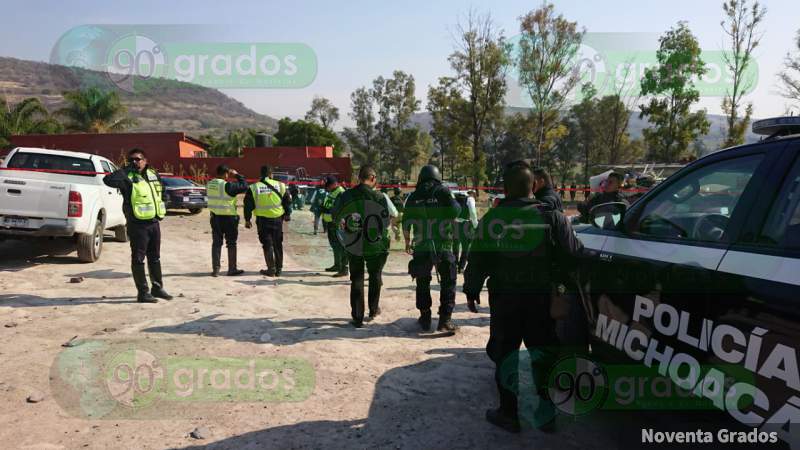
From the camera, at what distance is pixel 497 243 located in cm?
335

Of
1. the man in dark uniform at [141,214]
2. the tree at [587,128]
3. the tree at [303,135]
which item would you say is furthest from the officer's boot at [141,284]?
the tree at [587,128]

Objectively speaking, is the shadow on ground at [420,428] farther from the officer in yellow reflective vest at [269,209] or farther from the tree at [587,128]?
the tree at [587,128]

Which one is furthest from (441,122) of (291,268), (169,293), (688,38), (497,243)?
(497,243)

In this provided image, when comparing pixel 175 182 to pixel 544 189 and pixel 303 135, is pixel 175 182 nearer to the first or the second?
pixel 544 189

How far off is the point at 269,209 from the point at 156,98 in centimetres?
15269

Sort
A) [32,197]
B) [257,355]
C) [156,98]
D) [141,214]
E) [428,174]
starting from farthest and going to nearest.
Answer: [156,98] → [32,197] → [141,214] → [428,174] → [257,355]

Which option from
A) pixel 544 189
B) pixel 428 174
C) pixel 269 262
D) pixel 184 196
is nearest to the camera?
pixel 544 189

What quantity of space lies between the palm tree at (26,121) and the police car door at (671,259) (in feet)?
143

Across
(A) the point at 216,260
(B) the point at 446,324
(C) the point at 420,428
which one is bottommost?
(C) the point at 420,428

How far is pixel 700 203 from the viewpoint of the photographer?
295cm

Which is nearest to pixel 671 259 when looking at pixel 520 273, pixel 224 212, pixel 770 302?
pixel 770 302

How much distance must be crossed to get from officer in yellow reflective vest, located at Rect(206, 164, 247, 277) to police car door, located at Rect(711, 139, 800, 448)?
22.8ft

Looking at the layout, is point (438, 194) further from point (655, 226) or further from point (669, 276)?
point (669, 276)

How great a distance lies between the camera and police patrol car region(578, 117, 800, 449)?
6.60 feet
